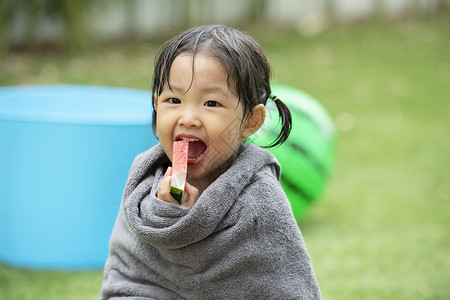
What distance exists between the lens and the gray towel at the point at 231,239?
6.49ft

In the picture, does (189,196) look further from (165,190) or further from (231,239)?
(231,239)

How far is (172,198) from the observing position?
199 cm

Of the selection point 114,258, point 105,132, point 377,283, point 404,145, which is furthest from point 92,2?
point 114,258

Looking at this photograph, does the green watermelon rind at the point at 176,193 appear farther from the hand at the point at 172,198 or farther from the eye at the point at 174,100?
the eye at the point at 174,100

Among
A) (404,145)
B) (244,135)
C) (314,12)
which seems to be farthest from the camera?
(314,12)

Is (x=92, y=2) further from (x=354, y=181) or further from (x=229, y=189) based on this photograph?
(x=229, y=189)

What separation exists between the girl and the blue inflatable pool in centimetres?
170

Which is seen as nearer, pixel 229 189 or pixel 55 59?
pixel 229 189

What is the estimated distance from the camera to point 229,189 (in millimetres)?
2010

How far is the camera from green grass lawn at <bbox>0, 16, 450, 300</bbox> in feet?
12.4

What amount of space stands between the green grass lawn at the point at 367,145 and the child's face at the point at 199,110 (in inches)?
72.6

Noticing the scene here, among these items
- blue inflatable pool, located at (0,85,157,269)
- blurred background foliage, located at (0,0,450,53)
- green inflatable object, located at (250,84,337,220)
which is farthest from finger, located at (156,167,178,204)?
blurred background foliage, located at (0,0,450,53)

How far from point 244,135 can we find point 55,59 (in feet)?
27.6

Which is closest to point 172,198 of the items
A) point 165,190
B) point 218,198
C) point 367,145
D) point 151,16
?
point 165,190
